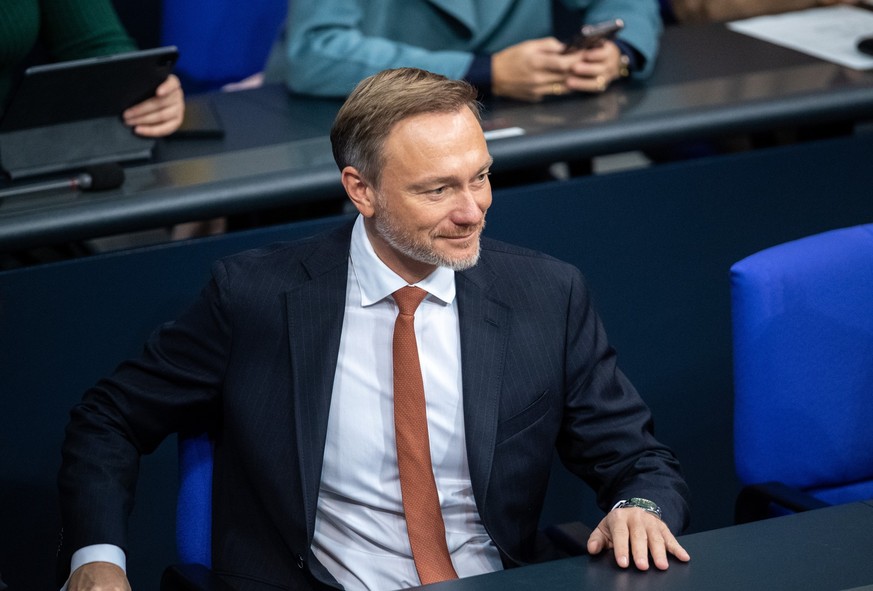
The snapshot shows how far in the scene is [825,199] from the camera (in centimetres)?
262

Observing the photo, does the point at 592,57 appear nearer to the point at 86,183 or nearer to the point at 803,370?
the point at 803,370

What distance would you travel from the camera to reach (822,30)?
302 cm

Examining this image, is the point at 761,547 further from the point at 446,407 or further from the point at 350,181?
the point at 350,181

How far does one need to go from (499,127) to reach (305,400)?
0.92 meters

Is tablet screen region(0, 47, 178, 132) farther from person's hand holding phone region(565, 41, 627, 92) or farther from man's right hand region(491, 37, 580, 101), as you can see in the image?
person's hand holding phone region(565, 41, 627, 92)

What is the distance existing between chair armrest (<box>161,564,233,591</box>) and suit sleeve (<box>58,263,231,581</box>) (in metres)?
0.10

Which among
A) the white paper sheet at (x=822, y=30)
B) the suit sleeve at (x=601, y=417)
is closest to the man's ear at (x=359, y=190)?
the suit sleeve at (x=601, y=417)

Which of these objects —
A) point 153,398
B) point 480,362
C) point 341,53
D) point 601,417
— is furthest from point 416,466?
point 341,53

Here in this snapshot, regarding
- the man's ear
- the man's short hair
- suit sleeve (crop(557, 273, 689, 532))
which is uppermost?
the man's short hair

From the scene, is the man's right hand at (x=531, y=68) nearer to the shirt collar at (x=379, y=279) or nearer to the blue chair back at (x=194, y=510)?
the shirt collar at (x=379, y=279)

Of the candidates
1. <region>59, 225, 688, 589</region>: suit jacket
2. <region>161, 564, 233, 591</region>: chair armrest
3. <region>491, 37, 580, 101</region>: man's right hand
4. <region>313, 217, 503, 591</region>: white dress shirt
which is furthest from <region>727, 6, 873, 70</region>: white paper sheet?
<region>161, 564, 233, 591</region>: chair armrest

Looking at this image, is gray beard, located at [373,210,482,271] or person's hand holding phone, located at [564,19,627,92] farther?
person's hand holding phone, located at [564,19,627,92]

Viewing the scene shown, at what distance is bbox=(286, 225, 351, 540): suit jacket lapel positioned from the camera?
175 cm

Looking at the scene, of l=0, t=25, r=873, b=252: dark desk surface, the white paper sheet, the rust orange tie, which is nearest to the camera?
the rust orange tie
